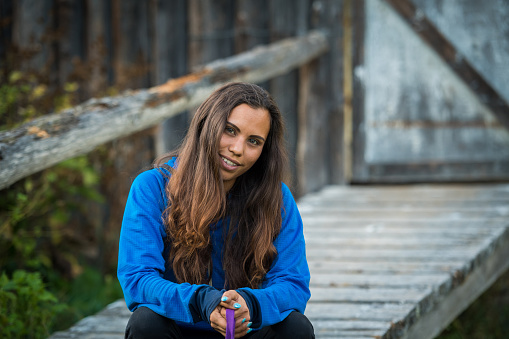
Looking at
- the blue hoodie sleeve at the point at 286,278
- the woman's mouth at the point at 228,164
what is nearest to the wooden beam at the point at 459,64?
the blue hoodie sleeve at the point at 286,278

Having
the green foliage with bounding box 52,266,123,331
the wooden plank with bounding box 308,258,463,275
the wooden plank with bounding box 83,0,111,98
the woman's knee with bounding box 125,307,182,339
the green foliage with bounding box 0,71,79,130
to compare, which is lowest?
the green foliage with bounding box 52,266,123,331

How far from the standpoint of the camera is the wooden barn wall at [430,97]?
5.65 m

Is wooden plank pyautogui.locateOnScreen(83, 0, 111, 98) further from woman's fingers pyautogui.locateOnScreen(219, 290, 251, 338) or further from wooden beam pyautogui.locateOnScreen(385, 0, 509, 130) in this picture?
woman's fingers pyautogui.locateOnScreen(219, 290, 251, 338)

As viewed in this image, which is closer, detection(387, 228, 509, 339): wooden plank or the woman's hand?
the woman's hand

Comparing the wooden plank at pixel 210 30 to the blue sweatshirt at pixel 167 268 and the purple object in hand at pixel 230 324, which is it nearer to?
the blue sweatshirt at pixel 167 268

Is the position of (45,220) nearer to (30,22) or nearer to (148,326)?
(30,22)

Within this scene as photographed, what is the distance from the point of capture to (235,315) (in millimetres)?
2180

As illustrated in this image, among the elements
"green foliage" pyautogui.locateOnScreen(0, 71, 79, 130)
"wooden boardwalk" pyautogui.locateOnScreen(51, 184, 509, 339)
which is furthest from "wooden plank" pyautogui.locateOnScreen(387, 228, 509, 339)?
"green foliage" pyautogui.locateOnScreen(0, 71, 79, 130)

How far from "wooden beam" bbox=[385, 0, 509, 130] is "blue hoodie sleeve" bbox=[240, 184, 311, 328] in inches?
139

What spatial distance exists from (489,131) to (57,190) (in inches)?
141

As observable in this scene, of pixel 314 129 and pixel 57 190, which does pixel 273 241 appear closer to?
pixel 57 190

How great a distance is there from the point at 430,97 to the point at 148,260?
13.2ft

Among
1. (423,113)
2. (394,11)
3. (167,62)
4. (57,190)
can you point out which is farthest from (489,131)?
(57,190)

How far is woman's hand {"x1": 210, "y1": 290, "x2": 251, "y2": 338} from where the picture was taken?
2156mm
